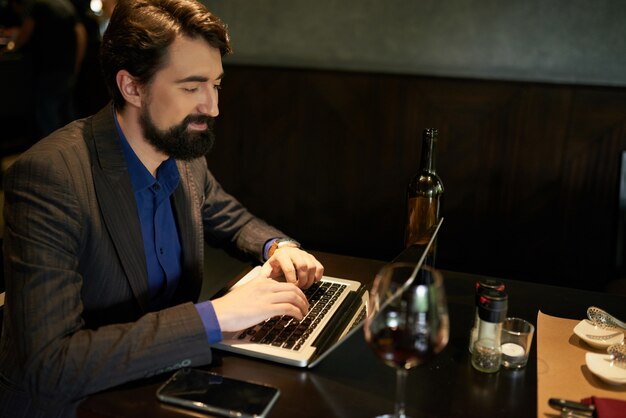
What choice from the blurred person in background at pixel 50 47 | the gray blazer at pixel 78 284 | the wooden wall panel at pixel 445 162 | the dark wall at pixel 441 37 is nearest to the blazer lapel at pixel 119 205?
the gray blazer at pixel 78 284

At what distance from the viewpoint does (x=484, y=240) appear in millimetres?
3209

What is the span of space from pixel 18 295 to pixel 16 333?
64mm

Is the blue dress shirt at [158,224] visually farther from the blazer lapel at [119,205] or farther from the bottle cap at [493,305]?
the bottle cap at [493,305]

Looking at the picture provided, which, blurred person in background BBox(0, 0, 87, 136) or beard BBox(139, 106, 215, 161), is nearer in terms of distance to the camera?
beard BBox(139, 106, 215, 161)

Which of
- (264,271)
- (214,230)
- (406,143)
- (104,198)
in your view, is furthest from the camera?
(406,143)

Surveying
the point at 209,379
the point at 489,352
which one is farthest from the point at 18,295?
the point at 489,352

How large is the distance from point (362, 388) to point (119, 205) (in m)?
0.61

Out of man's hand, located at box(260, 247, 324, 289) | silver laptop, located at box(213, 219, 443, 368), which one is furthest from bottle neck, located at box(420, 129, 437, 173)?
man's hand, located at box(260, 247, 324, 289)

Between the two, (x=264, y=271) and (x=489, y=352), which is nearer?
(x=489, y=352)

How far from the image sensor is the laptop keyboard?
45.9 inches

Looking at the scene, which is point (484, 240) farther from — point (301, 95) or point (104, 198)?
point (104, 198)

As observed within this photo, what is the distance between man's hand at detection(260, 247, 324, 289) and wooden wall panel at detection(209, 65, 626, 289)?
6.11ft

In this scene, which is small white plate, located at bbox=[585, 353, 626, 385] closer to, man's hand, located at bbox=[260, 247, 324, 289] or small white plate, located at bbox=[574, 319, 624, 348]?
small white plate, located at bbox=[574, 319, 624, 348]

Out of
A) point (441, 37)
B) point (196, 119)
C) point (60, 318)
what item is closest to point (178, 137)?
point (196, 119)
